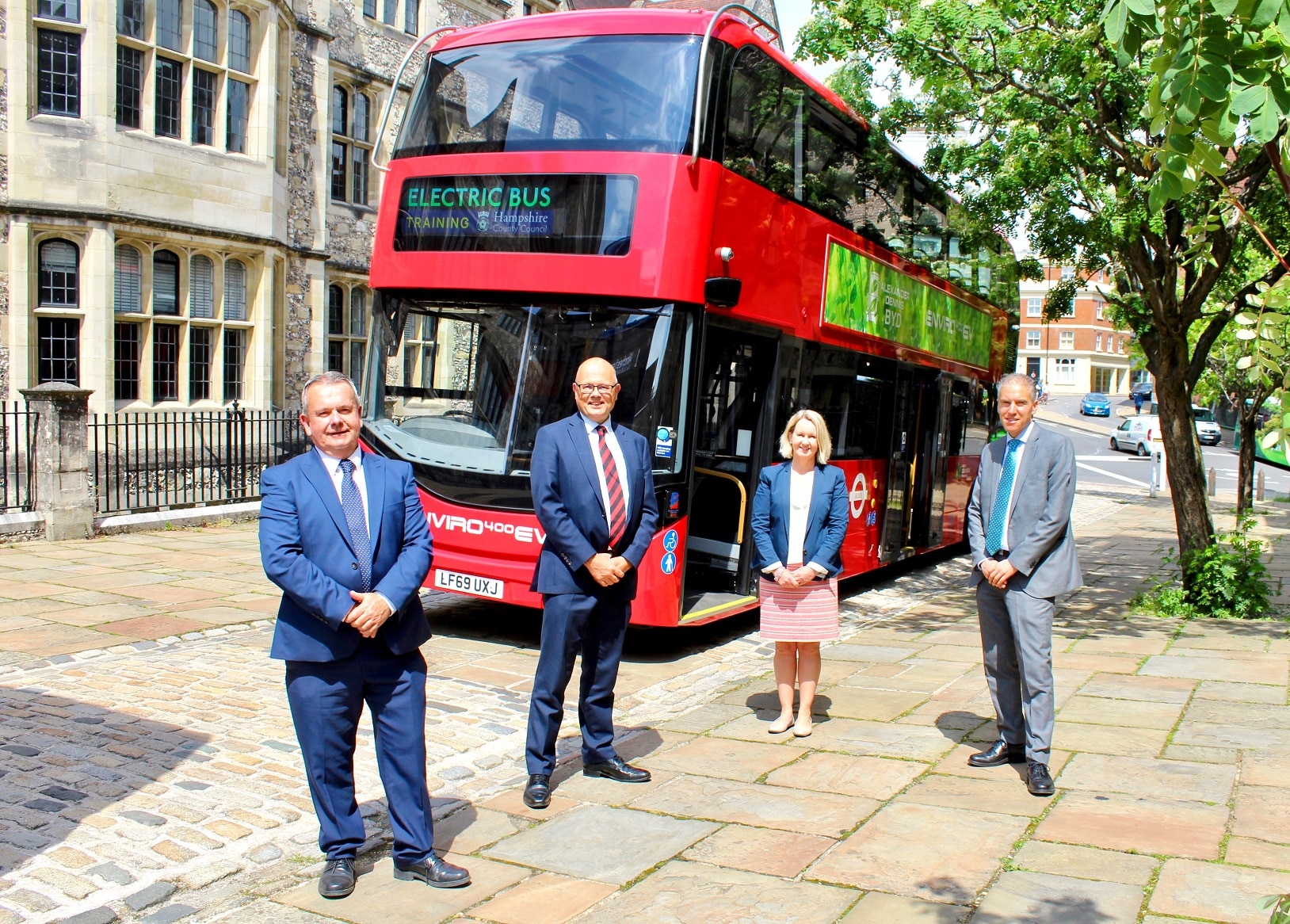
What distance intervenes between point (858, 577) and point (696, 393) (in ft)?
20.0

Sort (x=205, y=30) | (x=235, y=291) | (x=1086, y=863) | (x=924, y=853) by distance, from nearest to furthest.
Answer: (x=1086, y=863)
(x=924, y=853)
(x=205, y=30)
(x=235, y=291)

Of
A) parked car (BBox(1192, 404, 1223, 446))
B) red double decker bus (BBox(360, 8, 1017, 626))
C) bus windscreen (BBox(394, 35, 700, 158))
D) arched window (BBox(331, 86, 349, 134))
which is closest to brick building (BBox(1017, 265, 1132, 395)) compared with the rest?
parked car (BBox(1192, 404, 1223, 446))

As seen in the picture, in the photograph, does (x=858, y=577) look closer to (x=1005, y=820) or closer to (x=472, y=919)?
(x=1005, y=820)

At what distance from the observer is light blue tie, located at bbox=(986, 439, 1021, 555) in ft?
18.3

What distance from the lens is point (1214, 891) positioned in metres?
4.15

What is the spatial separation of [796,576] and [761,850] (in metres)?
1.91

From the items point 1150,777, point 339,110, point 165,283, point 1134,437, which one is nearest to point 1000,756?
point 1150,777

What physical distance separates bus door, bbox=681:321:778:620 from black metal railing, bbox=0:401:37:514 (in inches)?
269

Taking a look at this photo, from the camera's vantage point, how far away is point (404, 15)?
21406 mm

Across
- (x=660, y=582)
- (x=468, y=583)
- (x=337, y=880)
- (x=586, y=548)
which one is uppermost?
(x=586, y=548)

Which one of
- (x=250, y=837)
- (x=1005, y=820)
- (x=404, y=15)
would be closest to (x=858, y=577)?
(x=1005, y=820)

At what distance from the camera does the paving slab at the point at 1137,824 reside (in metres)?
4.63

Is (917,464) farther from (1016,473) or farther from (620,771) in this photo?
(620,771)

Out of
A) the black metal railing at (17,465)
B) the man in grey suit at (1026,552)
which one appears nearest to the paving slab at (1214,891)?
the man in grey suit at (1026,552)
